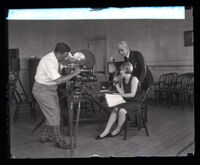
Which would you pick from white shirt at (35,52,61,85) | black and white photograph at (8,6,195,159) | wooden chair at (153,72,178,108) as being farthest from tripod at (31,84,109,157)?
wooden chair at (153,72,178,108)

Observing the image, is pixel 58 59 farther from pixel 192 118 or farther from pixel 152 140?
pixel 192 118

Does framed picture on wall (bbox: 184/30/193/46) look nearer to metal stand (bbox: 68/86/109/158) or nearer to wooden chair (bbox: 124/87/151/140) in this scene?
wooden chair (bbox: 124/87/151/140)

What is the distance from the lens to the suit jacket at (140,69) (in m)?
2.29

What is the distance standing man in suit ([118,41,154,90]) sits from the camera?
2.29 meters

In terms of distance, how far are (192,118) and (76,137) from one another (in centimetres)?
119

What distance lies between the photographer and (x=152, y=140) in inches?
93.0

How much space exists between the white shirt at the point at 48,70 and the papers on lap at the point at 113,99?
55 cm

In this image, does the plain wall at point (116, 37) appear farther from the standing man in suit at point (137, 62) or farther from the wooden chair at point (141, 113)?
the wooden chair at point (141, 113)

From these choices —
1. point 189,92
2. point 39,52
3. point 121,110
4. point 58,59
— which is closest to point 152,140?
point 121,110

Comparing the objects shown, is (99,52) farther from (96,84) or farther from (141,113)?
(141,113)

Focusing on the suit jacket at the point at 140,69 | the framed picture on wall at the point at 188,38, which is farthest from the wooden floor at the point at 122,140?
the framed picture on wall at the point at 188,38

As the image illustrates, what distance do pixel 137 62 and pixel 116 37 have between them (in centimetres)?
33

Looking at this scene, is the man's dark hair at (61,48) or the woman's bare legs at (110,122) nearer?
the man's dark hair at (61,48)

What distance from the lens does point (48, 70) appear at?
2271 mm
